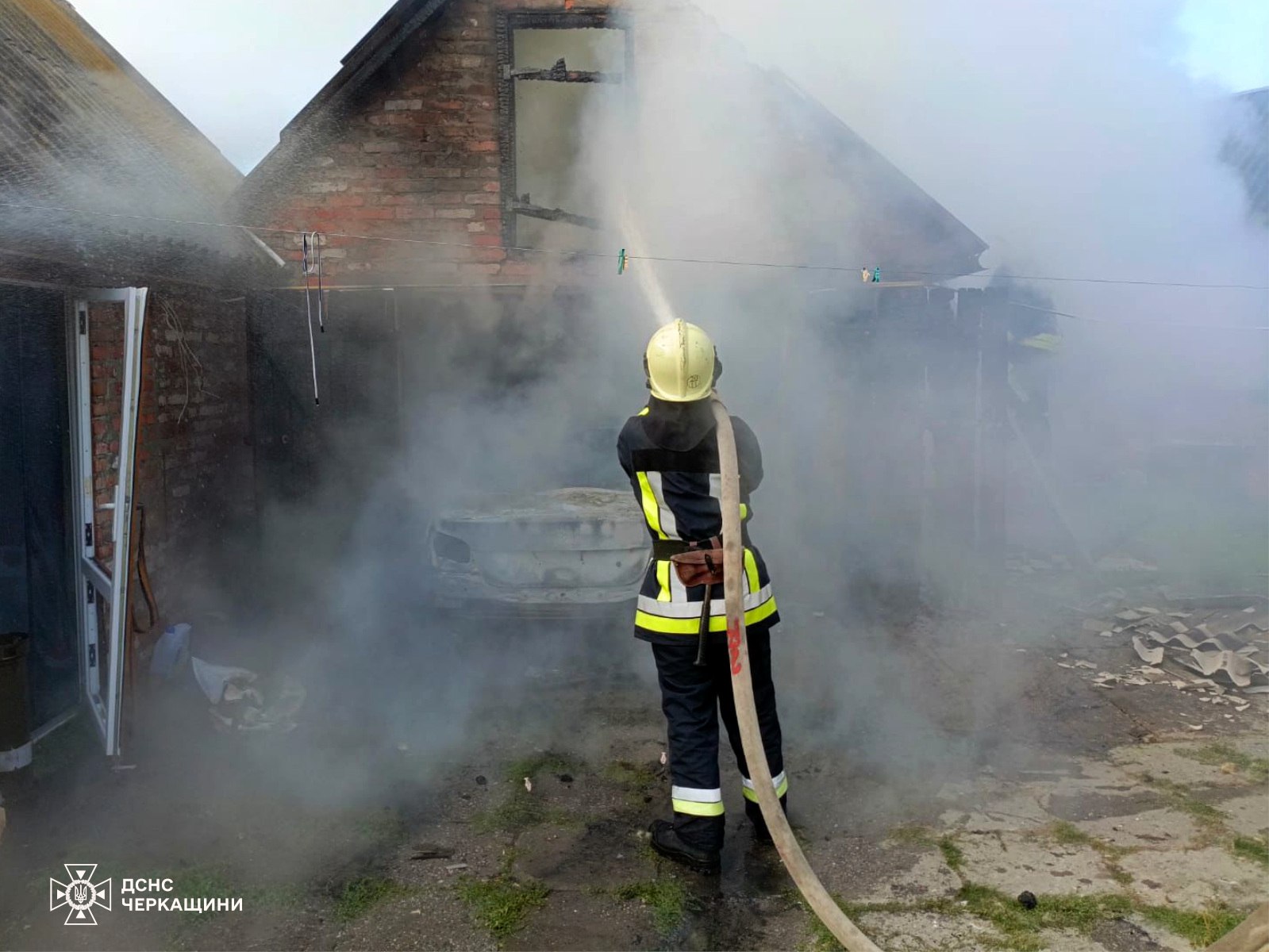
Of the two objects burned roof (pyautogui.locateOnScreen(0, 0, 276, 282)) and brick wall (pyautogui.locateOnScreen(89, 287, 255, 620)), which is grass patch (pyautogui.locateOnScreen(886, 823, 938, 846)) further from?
burned roof (pyautogui.locateOnScreen(0, 0, 276, 282))

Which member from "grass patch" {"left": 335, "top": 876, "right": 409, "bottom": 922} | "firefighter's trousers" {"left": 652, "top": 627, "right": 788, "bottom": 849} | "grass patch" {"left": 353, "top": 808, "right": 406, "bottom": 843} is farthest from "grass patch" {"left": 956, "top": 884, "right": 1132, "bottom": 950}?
"grass patch" {"left": 353, "top": 808, "right": 406, "bottom": 843}

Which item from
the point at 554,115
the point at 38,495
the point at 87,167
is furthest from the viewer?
the point at 554,115

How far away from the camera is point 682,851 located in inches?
119

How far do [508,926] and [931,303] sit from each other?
17.4 feet

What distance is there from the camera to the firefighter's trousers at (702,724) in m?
3.01

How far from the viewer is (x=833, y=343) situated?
6473mm

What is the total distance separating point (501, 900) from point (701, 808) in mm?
701

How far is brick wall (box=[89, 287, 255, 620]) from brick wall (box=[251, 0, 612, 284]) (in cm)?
87

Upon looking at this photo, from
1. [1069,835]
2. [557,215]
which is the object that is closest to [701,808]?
[1069,835]

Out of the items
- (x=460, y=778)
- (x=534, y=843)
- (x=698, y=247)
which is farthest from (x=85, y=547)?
(x=698, y=247)

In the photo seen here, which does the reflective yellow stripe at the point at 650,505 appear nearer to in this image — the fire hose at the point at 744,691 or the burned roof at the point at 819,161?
the fire hose at the point at 744,691

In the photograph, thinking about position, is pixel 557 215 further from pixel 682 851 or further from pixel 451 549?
pixel 682 851

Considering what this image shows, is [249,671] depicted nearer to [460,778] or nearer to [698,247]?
[460,778]

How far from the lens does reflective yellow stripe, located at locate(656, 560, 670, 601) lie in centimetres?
309
